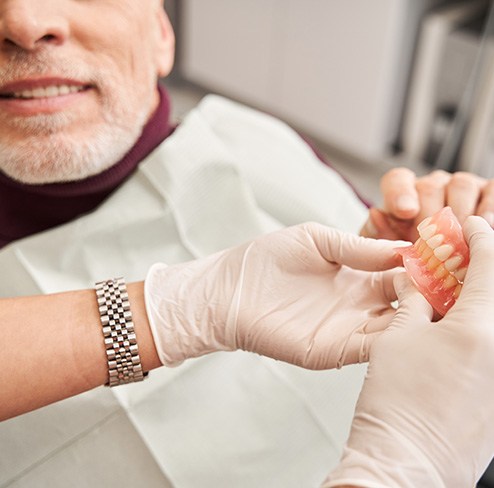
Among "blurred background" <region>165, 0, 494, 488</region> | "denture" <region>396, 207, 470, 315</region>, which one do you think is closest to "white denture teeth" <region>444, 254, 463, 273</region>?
"denture" <region>396, 207, 470, 315</region>

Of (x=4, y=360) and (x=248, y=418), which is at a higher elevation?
(x=4, y=360)

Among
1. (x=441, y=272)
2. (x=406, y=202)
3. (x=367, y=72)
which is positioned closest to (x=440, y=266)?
(x=441, y=272)

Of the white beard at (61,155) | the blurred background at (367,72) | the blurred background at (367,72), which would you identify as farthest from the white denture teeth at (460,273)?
the blurred background at (367,72)

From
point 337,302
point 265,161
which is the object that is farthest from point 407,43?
point 337,302

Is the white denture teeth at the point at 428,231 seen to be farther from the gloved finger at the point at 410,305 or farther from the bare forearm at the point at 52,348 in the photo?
the bare forearm at the point at 52,348

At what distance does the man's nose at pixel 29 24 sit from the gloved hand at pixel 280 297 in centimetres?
38

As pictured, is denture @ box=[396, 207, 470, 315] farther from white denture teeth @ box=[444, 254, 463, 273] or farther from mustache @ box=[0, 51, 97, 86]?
mustache @ box=[0, 51, 97, 86]

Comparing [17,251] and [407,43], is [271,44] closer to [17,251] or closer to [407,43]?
[407,43]

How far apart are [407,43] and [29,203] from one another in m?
1.63

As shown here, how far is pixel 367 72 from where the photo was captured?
7.48 ft

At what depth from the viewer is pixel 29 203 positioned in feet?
3.44

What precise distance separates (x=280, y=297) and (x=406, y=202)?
0.30m

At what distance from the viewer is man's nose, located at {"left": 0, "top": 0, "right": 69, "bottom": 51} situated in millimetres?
874

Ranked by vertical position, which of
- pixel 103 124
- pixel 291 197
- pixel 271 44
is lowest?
pixel 271 44
